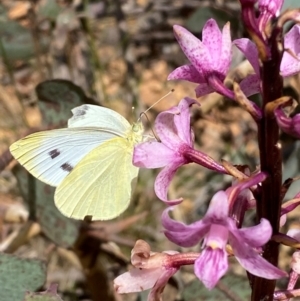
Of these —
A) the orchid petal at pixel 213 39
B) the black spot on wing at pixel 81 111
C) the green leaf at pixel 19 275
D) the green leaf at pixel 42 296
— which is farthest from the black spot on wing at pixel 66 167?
the orchid petal at pixel 213 39

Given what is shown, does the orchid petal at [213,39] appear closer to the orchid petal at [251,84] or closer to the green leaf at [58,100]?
the orchid petal at [251,84]

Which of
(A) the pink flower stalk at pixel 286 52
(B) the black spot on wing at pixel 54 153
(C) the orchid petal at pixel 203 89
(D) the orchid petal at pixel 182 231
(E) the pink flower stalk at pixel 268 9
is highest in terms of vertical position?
(E) the pink flower stalk at pixel 268 9

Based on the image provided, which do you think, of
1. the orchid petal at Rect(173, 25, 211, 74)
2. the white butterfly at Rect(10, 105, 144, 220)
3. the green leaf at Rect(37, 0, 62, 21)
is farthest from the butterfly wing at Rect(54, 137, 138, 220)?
the green leaf at Rect(37, 0, 62, 21)

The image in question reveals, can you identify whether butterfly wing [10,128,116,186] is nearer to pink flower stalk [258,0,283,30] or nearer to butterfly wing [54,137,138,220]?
butterfly wing [54,137,138,220]

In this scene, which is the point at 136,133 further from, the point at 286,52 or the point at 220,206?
the point at 220,206

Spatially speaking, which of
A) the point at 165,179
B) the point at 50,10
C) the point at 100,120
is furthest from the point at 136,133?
the point at 50,10

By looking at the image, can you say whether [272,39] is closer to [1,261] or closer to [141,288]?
[141,288]
